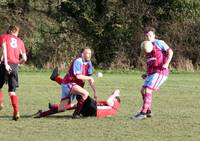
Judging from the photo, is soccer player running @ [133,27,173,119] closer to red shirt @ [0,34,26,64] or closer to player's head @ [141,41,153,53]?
player's head @ [141,41,153,53]

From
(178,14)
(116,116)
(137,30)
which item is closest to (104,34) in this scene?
(137,30)

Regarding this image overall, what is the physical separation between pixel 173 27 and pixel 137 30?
6.70ft

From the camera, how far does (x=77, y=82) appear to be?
11.6 metres

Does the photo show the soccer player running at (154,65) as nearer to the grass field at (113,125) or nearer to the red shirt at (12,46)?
the grass field at (113,125)

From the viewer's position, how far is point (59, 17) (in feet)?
118

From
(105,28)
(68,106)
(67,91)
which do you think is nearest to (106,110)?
(68,106)

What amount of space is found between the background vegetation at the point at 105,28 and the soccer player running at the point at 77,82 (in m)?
22.6

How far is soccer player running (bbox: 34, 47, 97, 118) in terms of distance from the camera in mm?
11344

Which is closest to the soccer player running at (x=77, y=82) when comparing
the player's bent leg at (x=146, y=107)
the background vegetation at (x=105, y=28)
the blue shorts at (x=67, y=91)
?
the blue shorts at (x=67, y=91)

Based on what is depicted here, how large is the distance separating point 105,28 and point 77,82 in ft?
78.8

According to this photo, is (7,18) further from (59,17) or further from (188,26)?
(188,26)

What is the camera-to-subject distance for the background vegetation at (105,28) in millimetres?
34594

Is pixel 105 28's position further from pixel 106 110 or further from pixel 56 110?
pixel 56 110

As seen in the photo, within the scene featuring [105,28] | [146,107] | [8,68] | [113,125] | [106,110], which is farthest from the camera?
[105,28]
